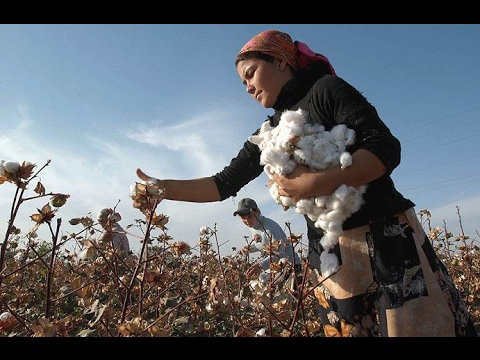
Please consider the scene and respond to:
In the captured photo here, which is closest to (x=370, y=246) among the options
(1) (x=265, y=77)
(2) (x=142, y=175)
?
(1) (x=265, y=77)

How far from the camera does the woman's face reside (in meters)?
1.40

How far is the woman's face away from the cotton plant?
7.7 inches

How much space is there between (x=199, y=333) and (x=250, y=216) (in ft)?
9.27

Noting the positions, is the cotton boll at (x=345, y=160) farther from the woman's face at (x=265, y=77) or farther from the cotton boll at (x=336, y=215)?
the woman's face at (x=265, y=77)

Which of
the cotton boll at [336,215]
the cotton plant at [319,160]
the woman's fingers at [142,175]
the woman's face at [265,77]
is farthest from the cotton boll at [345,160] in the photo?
the woman's fingers at [142,175]

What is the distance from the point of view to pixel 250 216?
4.43m

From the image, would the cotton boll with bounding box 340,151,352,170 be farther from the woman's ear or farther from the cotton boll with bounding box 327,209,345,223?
the woman's ear

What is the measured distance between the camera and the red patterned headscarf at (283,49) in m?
1.41

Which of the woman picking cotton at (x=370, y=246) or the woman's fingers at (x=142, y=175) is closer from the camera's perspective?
the woman picking cotton at (x=370, y=246)

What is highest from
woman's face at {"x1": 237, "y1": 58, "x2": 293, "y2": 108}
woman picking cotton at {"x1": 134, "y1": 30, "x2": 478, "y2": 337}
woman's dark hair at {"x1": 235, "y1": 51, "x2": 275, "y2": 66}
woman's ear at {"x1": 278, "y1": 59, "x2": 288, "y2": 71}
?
woman's dark hair at {"x1": 235, "y1": 51, "x2": 275, "y2": 66}

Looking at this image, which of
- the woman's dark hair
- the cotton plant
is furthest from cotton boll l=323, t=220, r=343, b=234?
the woman's dark hair

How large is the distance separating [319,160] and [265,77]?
0.42 m

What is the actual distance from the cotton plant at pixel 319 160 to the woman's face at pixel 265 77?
0.19 metres

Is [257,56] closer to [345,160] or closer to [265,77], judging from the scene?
[265,77]
